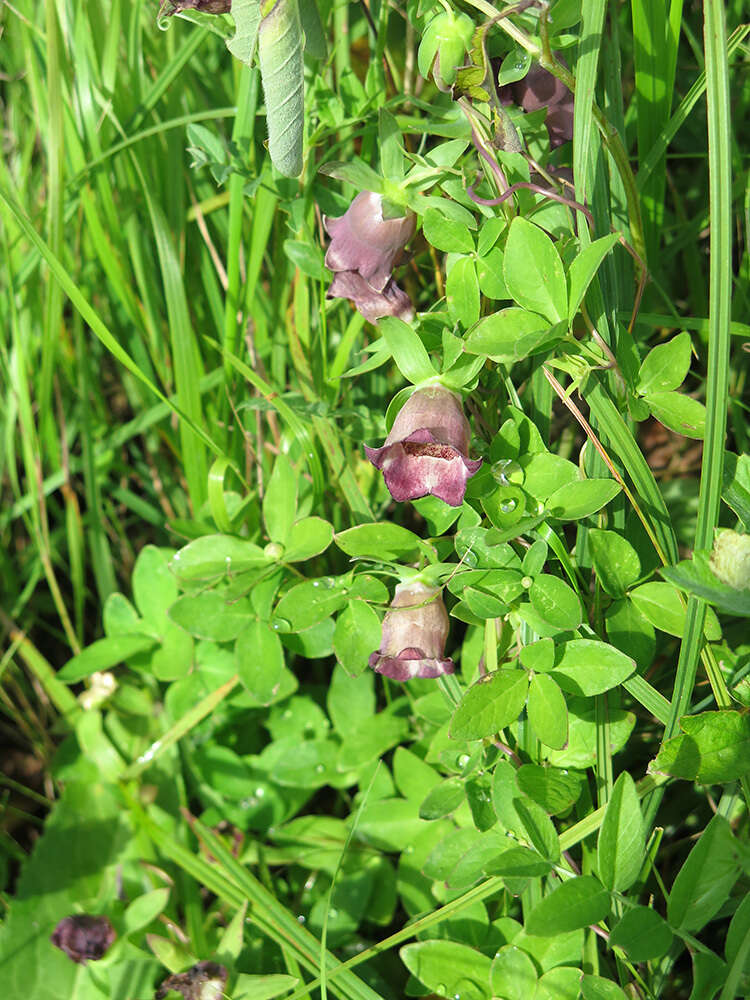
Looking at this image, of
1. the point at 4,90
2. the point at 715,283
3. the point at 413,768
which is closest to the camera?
the point at 715,283

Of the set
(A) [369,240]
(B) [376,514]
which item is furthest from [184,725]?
(A) [369,240]

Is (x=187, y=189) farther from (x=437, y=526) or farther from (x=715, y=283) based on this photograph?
(x=715, y=283)

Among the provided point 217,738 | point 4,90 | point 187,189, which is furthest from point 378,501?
point 4,90

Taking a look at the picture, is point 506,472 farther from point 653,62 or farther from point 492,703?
point 653,62

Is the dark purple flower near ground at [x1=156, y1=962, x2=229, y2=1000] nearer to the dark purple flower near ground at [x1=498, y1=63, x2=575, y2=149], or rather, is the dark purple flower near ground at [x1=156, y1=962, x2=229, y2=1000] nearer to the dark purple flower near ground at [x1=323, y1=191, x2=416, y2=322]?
the dark purple flower near ground at [x1=323, y1=191, x2=416, y2=322]

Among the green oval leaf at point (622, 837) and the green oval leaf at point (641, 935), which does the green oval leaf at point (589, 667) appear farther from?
the green oval leaf at point (641, 935)

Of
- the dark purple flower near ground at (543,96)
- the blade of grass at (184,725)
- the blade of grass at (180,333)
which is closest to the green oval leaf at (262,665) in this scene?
the blade of grass at (184,725)

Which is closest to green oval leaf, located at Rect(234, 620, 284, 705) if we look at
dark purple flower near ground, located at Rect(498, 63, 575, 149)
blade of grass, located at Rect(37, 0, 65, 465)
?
blade of grass, located at Rect(37, 0, 65, 465)
